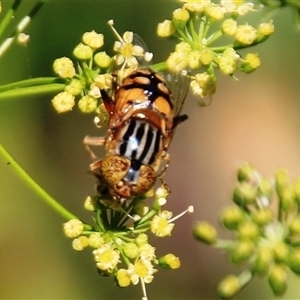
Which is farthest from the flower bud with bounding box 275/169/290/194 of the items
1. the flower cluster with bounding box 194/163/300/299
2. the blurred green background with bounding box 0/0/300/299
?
the blurred green background with bounding box 0/0/300/299

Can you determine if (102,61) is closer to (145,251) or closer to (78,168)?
(145,251)

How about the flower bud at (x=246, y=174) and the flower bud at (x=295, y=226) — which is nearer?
the flower bud at (x=295, y=226)

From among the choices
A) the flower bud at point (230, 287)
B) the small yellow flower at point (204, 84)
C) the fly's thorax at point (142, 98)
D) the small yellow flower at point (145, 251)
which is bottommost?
the flower bud at point (230, 287)

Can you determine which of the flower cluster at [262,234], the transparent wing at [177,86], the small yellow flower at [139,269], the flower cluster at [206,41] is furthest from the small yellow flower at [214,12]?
the small yellow flower at [139,269]

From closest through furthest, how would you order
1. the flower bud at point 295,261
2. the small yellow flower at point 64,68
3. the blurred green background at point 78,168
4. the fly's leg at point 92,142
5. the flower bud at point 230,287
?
the flower bud at point 295,261 < the flower bud at point 230,287 < the small yellow flower at point 64,68 < the fly's leg at point 92,142 < the blurred green background at point 78,168

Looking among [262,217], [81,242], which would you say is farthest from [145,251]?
[262,217]

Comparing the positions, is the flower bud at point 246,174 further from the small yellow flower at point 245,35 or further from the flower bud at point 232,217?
the small yellow flower at point 245,35
